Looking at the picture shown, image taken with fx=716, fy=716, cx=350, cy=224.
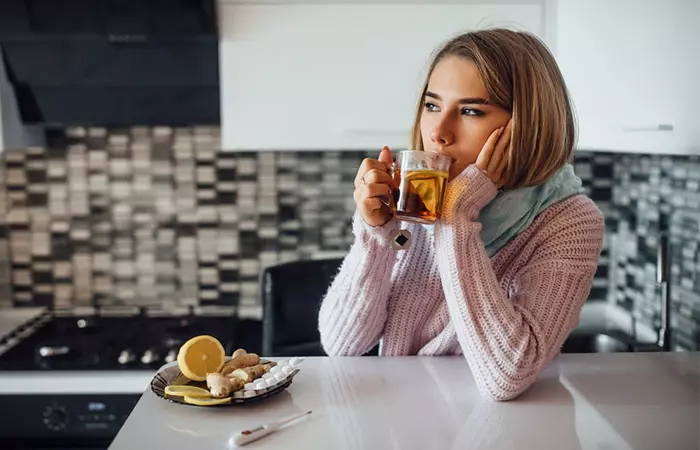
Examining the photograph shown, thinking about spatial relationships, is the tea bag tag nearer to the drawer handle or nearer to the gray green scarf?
the gray green scarf

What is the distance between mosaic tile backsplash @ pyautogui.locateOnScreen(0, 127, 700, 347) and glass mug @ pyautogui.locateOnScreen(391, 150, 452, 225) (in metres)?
1.53

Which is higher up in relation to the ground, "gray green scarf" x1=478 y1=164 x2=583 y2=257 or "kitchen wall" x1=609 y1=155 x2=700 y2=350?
"gray green scarf" x1=478 y1=164 x2=583 y2=257

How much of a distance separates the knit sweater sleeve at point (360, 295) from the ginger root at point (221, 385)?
294 mm

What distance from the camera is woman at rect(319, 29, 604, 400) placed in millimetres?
1117

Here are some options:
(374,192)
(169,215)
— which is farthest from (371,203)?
(169,215)

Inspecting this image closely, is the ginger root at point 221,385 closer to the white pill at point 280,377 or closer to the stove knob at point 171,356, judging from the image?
the white pill at point 280,377

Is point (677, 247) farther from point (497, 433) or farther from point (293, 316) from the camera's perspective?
point (497, 433)

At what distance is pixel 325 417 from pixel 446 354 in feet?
1.28

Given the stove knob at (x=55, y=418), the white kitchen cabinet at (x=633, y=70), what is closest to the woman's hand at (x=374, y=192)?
the white kitchen cabinet at (x=633, y=70)

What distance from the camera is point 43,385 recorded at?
2.14m

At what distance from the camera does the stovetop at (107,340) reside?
2.16 metres

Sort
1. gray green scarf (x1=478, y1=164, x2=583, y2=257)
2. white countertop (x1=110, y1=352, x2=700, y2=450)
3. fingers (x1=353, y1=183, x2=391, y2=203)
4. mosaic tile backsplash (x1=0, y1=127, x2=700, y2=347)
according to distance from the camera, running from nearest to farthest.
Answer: white countertop (x1=110, y1=352, x2=700, y2=450) → fingers (x1=353, y1=183, x2=391, y2=203) → gray green scarf (x1=478, y1=164, x2=583, y2=257) → mosaic tile backsplash (x1=0, y1=127, x2=700, y2=347)

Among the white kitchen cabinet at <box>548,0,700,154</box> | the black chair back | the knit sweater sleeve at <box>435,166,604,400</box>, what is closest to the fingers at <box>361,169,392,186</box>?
the knit sweater sleeve at <box>435,166,604,400</box>

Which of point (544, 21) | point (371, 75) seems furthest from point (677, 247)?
point (371, 75)
